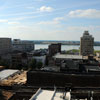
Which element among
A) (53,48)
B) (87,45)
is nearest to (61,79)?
(87,45)

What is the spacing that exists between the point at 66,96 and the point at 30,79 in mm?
14943

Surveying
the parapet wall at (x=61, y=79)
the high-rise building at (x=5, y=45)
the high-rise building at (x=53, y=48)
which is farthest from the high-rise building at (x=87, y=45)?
the parapet wall at (x=61, y=79)

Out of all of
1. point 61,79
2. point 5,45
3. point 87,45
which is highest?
point 87,45

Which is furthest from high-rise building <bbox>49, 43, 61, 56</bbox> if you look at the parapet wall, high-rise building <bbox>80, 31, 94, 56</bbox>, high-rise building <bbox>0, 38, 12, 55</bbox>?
the parapet wall

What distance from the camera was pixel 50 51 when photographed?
Answer: 79562 mm

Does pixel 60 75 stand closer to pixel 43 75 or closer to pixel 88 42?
pixel 43 75

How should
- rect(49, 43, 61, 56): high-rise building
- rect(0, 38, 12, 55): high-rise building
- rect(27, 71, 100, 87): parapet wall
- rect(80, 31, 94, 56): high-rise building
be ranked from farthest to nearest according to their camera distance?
1. rect(0, 38, 12, 55): high-rise building
2. rect(49, 43, 61, 56): high-rise building
3. rect(80, 31, 94, 56): high-rise building
4. rect(27, 71, 100, 87): parapet wall

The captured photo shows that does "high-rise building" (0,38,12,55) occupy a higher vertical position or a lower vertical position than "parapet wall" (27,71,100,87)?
higher

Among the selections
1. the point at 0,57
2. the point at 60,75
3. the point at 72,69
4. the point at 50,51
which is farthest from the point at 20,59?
the point at 60,75

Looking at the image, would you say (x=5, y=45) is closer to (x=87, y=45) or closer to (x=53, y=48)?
(x=53, y=48)

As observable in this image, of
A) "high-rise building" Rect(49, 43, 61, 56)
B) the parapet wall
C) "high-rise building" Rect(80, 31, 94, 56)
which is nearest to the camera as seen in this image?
the parapet wall

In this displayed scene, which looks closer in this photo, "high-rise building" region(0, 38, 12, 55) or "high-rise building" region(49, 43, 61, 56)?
"high-rise building" region(49, 43, 61, 56)

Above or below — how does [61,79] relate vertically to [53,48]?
below

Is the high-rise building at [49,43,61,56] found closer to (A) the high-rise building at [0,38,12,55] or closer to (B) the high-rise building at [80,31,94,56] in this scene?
(B) the high-rise building at [80,31,94,56]
